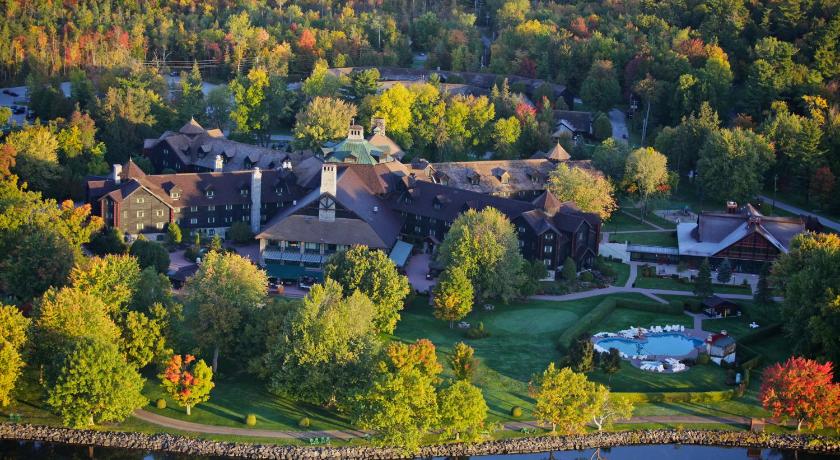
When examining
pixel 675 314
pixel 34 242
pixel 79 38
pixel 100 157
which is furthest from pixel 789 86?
pixel 79 38

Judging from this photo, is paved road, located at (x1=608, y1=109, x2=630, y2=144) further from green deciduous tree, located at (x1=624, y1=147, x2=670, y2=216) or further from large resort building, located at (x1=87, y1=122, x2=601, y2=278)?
large resort building, located at (x1=87, y1=122, x2=601, y2=278)

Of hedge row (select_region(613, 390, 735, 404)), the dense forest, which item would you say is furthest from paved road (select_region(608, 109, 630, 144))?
hedge row (select_region(613, 390, 735, 404))

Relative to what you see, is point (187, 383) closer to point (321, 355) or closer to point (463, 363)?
point (321, 355)

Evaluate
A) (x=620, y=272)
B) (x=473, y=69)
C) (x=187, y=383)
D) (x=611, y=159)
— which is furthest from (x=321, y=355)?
(x=473, y=69)

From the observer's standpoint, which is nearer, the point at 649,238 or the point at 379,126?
the point at 649,238

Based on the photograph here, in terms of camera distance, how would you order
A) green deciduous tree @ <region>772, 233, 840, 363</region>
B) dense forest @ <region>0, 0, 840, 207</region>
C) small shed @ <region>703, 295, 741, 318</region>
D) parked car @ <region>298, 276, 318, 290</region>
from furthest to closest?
1. dense forest @ <region>0, 0, 840, 207</region>
2. parked car @ <region>298, 276, 318, 290</region>
3. small shed @ <region>703, 295, 741, 318</region>
4. green deciduous tree @ <region>772, 233, 840, 363</region>

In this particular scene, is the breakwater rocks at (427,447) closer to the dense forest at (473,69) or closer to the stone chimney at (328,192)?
the stone chimney at (328,192)

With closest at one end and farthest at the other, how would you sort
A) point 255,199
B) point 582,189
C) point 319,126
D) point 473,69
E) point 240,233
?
point 240,233 → point 255,199 → point 582,189 → point 319,126 → point 473,69
